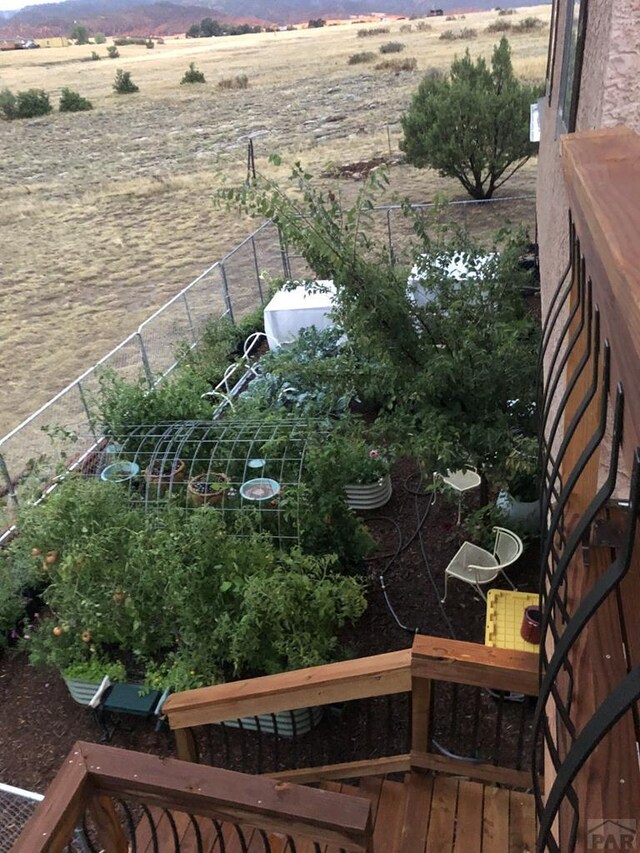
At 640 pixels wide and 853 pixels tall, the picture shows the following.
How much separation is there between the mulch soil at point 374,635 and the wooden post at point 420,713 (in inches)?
55.3

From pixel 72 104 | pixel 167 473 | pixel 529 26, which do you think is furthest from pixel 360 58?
pixel 167 473

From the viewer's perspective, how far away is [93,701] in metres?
4.52

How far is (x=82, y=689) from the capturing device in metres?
4.75

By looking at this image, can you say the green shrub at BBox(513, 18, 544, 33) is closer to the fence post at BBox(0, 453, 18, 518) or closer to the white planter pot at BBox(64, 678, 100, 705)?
the fence post at BBox(0, 453, 18, 518)

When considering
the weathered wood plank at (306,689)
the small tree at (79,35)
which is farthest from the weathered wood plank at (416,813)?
the small tree at (79,35)

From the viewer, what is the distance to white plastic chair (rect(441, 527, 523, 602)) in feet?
16.4

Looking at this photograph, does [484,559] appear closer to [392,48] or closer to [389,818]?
[389,818]

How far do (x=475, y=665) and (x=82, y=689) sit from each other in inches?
135

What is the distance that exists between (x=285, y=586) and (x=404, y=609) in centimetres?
161

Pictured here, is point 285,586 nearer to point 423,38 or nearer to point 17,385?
point 17,385

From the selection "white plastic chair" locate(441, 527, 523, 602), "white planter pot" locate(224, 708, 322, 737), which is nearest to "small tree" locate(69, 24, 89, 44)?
"white plastic chair" locate(441, 527, 523, 602)

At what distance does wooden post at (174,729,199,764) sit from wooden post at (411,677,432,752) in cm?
113

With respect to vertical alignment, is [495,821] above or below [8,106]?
below

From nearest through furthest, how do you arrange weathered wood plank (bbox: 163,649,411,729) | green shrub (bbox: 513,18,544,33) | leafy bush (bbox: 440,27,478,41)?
weathered wood plank (bbox: 163,649,411,729), green shrub (bbox: 513,18,544,33), leafy bush (bbox: 440,27,478,41)
